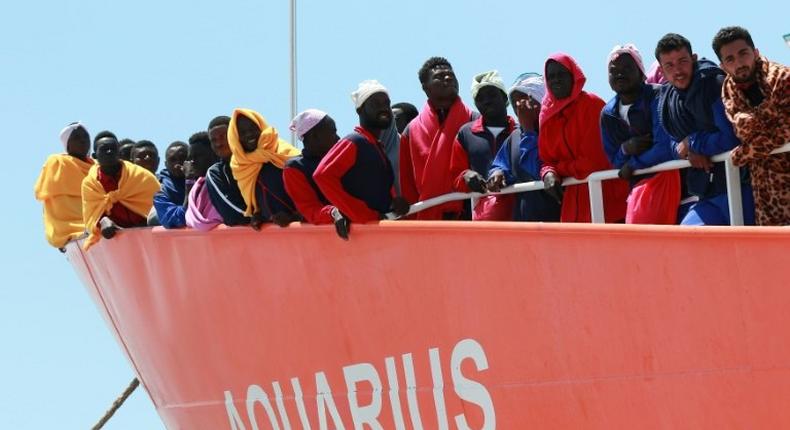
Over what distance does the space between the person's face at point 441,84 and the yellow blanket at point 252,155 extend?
88 centimetres

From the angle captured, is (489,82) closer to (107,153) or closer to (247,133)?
(247,133)

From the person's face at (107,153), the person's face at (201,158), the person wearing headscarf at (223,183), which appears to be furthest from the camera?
the person's face at (107,153)

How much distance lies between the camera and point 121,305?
12734 millimetres

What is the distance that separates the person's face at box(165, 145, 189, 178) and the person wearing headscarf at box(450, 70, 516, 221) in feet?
9.86

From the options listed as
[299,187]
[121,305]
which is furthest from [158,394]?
[299,187]

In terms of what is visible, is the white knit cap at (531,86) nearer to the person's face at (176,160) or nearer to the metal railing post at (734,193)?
the metal railing post at (734,193)

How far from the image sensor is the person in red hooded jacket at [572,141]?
27.4 ft

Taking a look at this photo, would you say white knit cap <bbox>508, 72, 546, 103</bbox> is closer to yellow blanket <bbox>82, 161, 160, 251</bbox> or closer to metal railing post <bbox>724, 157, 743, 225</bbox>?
metal railing post <bbox>724, 157, 743, 225</bbox>

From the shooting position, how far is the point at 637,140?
786 cm

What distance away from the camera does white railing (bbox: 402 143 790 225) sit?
7.21 m

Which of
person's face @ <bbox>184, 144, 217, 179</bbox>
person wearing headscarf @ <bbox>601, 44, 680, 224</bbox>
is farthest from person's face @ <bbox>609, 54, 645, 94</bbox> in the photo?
person's face @ <bbox>184, 144, 217, 179</bbox>

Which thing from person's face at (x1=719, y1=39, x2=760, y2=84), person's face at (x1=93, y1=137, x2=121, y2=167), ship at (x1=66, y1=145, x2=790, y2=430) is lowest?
ship at (x1=66, y1=145, x2=790, y2=430)

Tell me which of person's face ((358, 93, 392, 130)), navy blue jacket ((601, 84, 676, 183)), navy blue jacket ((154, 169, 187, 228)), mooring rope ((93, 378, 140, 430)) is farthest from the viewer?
mooring rope ((93, 378, 140, 430))

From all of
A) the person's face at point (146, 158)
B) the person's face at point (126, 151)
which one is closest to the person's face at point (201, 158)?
the person's face at point (146, 158)
